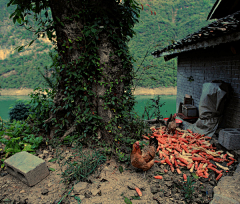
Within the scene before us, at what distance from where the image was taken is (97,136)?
376cm

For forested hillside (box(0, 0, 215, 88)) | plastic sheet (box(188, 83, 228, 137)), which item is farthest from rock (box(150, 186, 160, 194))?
forested hillside (box(0, 0, 215, 88))

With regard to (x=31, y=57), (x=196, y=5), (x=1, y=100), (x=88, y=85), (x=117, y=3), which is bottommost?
(x=1, y=100)

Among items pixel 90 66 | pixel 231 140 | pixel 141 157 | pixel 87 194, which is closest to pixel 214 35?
pixel 231 140

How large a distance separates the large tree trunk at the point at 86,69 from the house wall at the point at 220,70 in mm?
3276

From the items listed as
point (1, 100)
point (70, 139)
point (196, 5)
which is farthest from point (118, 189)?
point (196, 5)

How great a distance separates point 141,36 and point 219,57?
19327 mm

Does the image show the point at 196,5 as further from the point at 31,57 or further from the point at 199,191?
the point at 199,191

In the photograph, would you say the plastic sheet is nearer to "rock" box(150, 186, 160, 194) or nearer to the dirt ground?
the dirt ground

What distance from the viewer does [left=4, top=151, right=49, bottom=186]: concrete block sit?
2.67m

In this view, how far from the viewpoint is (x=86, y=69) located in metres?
3.64

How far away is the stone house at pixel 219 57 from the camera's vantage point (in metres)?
3.79

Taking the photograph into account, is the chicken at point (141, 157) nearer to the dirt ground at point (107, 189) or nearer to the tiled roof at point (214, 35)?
the dirt ground at point (107, 189)

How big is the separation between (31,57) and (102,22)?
26.5 m

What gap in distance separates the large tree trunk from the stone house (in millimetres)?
2397
